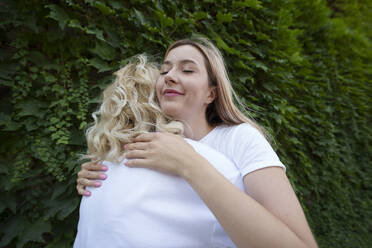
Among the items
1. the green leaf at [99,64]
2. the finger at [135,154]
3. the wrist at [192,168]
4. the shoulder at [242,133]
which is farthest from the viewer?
the green leaf at [99,64]

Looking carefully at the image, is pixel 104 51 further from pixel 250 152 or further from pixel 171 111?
pixel 250 152

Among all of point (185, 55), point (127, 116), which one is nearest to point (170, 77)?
point (185, 55)

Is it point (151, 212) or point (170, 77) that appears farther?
point (170, 77)

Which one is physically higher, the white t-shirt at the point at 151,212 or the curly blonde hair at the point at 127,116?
the curly blonde hair at the point at 127,116

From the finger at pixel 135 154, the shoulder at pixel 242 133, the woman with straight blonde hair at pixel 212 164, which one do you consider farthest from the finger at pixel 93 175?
the shoulder at pixel 242 133

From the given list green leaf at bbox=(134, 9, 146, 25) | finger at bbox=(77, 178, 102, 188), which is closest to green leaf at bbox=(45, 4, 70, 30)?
green leaf at bbox=(134, 9, 146, 25)

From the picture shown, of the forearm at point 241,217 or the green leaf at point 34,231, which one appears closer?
the forearm at point 241,217

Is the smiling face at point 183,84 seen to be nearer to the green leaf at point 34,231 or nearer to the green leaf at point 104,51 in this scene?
the green leaf at point 104,51

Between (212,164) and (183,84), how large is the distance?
72cm

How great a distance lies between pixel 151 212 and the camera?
3.26ft

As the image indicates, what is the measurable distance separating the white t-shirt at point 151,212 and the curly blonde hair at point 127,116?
0.29 metres

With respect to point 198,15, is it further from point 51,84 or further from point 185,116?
point 51,84

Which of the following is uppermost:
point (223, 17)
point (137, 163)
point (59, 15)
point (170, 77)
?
point (223, 17)

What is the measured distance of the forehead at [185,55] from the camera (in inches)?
68.1
